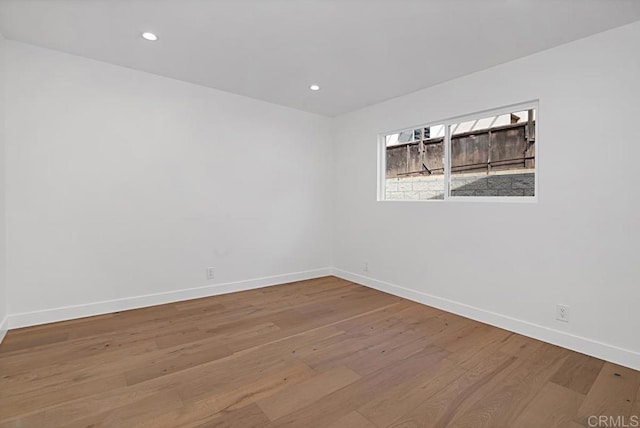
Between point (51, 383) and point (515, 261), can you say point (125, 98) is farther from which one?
point (515, 261)

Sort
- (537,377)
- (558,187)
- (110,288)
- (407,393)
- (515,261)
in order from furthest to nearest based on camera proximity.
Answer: (110,288), (515,261), (558,187), (537,377), (407,393)

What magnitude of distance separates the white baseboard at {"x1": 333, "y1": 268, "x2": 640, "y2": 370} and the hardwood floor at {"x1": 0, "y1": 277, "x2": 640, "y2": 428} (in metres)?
0.10

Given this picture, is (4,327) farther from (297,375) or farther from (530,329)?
(530,329)

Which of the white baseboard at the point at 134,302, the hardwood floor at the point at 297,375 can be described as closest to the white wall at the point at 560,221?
the hardwood floor at the point at 297,375

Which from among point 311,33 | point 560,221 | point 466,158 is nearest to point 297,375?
point 560,221

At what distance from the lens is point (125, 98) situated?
3.14m

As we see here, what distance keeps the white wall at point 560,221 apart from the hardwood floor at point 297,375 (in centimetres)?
27

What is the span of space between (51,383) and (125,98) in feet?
8.37

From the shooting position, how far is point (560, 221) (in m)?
2.51

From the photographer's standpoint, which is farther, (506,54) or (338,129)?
(338,129)

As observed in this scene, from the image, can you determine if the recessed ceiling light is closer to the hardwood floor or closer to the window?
the hardwood floor

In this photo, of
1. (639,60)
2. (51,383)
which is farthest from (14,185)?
(639,60)

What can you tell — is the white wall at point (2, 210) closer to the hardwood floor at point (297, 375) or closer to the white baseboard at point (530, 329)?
the hardwood floor at point (297, 375)

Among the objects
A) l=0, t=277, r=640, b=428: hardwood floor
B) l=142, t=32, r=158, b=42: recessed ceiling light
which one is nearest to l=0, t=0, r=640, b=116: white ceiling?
l=142, t=32, r=158, b=42: recessed ceiling light
